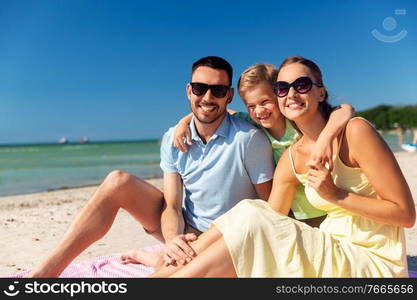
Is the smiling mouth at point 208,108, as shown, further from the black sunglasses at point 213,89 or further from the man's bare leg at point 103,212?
the man's bare leg at point 103,212

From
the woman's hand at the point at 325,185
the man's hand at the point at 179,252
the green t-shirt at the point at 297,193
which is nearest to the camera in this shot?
the woman's hand at the point at 325,185

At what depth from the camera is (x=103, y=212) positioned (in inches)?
140

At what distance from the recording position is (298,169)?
3.05 metres

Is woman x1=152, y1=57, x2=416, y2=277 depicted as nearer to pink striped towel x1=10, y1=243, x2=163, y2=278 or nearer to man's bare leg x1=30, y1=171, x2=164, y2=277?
man's bare leg x1=30, y1=171, x2=164, y2=277

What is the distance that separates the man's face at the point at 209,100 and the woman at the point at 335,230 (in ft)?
2.82

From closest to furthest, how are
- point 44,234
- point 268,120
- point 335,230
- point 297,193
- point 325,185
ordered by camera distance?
point 325,185 < point 335,230 < point 297,193 < point 268,120 < point 44,234

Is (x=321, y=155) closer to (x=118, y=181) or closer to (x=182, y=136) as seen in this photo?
(x=182, y=136)

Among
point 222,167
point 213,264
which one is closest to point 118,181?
point 222,167

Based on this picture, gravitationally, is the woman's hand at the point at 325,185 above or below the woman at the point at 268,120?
below

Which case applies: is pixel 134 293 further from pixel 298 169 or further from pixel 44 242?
pixel 44 242

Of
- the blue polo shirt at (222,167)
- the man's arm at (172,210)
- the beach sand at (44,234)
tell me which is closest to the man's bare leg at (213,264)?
the man's arm at (172,210)

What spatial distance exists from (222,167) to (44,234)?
12.7 ft

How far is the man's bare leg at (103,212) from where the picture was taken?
338 centimetres

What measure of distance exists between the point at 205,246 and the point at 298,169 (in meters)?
0.78
